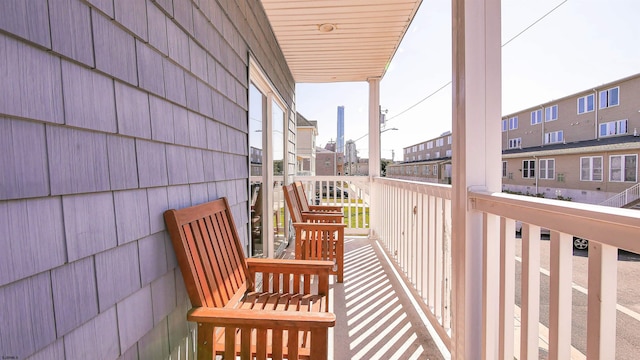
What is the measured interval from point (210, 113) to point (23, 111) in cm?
106

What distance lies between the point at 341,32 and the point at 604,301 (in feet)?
11.2

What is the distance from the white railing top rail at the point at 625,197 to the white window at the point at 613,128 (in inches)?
6.6

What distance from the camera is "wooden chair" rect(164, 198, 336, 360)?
46.4 inches

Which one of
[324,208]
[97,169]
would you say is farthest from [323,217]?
[97,169]

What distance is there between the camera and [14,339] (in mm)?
669

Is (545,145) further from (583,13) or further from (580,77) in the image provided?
(583,13)

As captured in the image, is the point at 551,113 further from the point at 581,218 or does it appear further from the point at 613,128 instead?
the point at 581,218

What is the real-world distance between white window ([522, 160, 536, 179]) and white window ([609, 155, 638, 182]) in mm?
362

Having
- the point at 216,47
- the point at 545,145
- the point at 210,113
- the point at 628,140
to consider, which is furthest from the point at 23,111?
the point at 545,145

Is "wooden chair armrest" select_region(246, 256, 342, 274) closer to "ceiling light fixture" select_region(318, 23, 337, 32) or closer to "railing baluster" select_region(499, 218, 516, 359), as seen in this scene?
"railing baluster" select_region(499, 218, 516, 359)

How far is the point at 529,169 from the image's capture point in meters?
1.36

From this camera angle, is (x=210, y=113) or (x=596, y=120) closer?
(x=596, y=120)

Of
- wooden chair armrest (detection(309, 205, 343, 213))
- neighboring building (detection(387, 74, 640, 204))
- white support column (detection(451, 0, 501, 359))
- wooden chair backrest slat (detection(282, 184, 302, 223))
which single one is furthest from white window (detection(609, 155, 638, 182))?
wooden chair armrest (detection(309, 205, 343, 213))

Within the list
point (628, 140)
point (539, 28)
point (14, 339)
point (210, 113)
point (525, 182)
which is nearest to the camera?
point (14, 339)
